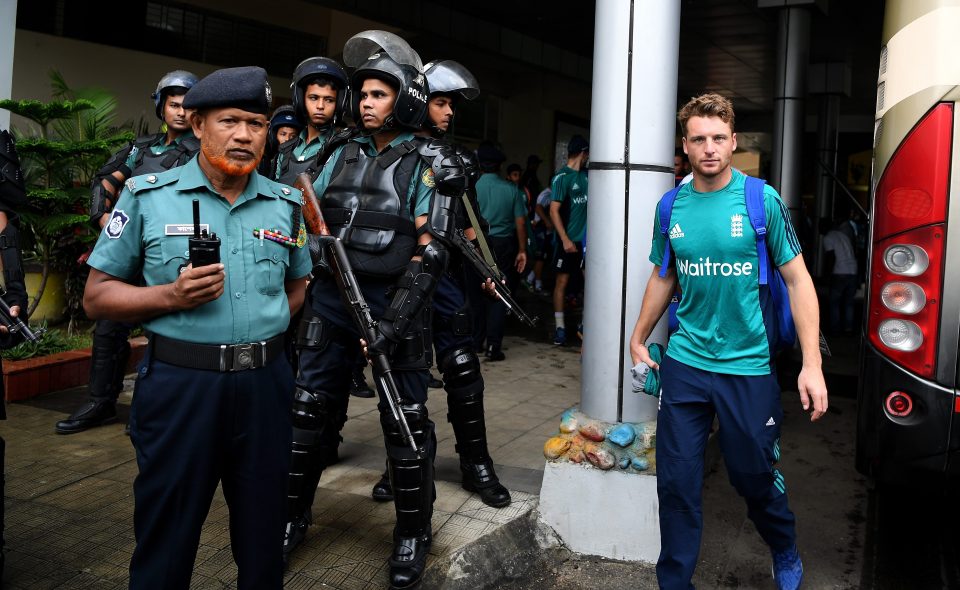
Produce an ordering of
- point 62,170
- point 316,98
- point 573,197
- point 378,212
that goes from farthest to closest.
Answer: point 573,197
point 62,170
point 316,98
point 378,212

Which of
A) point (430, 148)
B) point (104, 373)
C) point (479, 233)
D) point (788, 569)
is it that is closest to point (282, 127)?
point (479, 233)

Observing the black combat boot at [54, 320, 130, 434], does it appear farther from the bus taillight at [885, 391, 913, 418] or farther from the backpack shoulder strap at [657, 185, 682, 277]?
the bus taillight at [885, 391, 913, 418]

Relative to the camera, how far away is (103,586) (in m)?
3.09

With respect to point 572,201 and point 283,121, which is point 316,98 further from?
point 572,201

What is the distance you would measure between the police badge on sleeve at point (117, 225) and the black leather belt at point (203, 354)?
0.29 metres

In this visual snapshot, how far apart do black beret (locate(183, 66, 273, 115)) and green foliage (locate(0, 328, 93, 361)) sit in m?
4.19

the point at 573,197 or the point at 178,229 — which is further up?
the point at 573,197

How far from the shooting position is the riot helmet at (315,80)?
4.21m

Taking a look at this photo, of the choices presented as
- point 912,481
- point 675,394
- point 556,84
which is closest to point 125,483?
point 675,394

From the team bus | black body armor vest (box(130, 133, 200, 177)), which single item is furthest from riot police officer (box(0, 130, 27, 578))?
the team bus

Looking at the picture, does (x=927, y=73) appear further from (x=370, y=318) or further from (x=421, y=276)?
(x=370, y=318)

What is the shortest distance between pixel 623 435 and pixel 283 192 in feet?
6.14

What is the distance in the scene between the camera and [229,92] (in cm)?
227

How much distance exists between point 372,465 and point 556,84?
15.8 m
